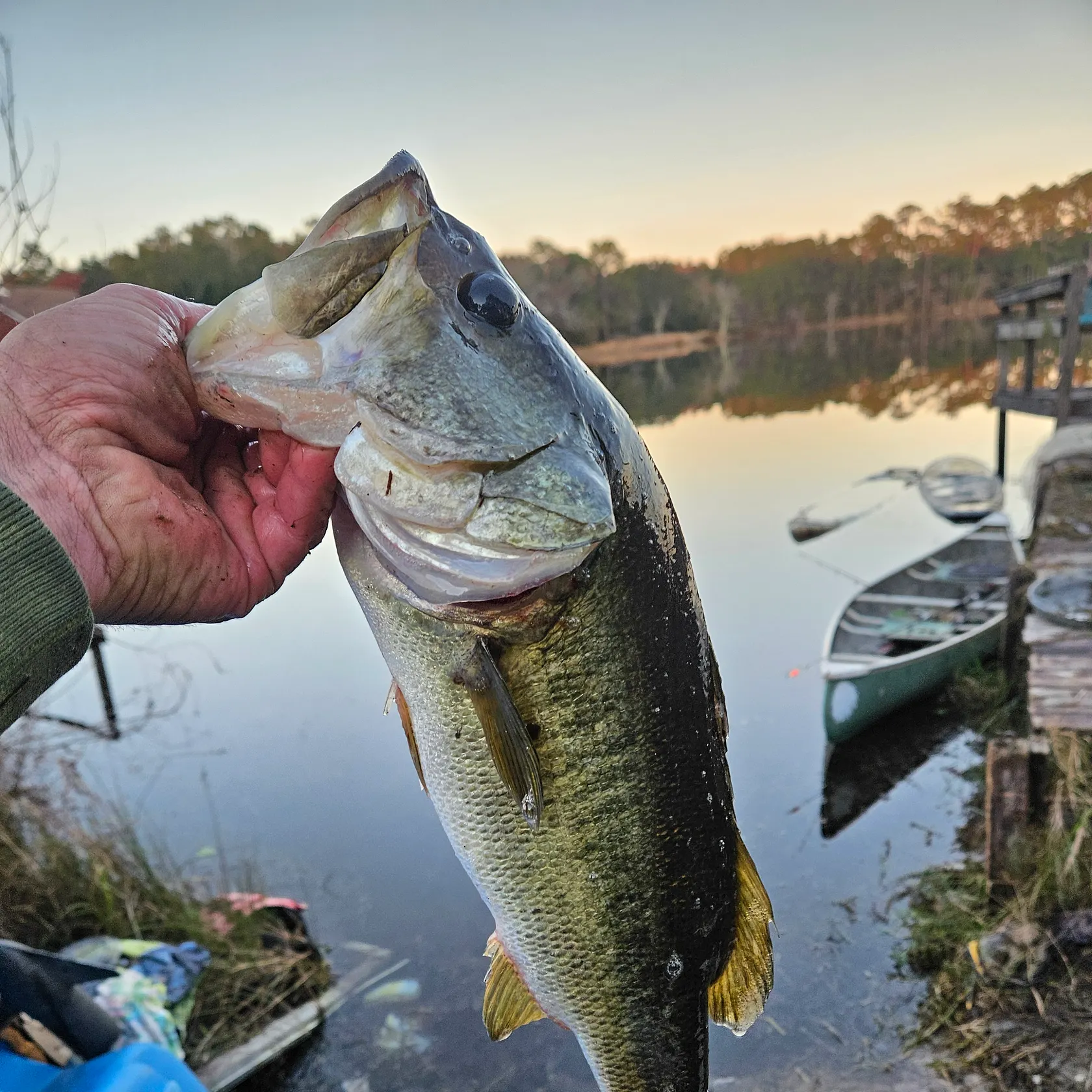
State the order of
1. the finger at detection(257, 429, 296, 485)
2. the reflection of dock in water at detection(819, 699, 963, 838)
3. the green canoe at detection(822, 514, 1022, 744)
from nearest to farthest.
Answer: the finger at detection(257, 429, 296, 485) < the reflection of dock in water at detection(819, 699, 963, 838) < the green canoe at detection(822, 514, 1022, 744)

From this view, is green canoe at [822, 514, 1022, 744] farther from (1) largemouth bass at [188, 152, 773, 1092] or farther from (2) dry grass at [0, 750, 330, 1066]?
(1) largemouth bass at [188, 152, 773, 1092]

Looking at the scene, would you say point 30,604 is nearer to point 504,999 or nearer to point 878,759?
point 504,999

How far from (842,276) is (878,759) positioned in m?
76.2

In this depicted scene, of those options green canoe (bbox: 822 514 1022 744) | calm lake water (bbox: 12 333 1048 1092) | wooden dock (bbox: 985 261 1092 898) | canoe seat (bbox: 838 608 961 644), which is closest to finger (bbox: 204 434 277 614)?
calm lake water (bbox: 12 333 1048 1092)

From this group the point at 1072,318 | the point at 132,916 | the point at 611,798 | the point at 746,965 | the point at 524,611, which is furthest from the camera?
the point at 1072,318

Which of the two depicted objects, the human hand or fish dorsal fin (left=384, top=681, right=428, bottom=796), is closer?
the human hand

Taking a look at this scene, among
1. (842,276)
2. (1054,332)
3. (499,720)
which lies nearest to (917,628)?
(1054,332)

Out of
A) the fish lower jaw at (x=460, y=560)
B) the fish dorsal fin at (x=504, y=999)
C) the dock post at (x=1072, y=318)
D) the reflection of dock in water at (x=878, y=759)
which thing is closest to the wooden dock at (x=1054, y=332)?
the dock post at (x=1072, y=318)

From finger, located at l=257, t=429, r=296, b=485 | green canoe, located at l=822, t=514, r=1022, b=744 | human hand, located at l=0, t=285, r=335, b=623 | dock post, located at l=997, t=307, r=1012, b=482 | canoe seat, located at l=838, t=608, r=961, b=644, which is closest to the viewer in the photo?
human hand, located at l=0, t=285, r=335, b=623

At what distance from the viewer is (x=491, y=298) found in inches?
50.4

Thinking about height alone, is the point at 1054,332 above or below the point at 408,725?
above

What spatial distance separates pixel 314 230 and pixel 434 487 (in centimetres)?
41

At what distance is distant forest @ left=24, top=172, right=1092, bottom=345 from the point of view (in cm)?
3891

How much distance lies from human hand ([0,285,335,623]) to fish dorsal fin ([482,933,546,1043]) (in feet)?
2.99
